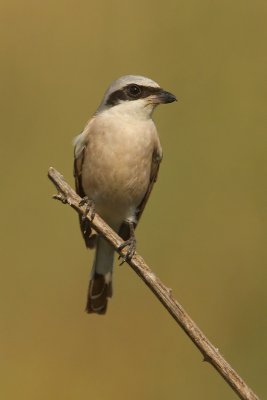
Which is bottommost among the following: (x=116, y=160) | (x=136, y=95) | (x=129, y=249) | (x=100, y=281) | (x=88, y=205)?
(x=129, y=249)

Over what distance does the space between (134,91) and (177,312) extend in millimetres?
1486

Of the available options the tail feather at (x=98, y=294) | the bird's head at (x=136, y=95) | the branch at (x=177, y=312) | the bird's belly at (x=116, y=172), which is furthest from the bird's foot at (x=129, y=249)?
the bird's head at (x=136, y=95)

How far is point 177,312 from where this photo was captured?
2658mm

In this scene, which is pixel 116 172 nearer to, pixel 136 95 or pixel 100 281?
pixel 136 95

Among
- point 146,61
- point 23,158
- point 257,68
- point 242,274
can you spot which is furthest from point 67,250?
point 257,68

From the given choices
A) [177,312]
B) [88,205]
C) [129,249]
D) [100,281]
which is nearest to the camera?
[177,312]

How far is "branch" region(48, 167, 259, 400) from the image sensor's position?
2488 millimetres

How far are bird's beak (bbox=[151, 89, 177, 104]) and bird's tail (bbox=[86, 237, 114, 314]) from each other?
694 mm

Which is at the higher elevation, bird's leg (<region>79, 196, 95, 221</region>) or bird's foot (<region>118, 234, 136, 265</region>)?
bird's leg (<region>79, 196, 95, 221</region>)

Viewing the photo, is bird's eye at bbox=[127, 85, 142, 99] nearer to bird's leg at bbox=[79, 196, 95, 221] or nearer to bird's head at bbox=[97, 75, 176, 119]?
bird's head at bbox=[97, 75, 176, 119]

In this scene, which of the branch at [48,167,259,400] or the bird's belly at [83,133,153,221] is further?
the bird's belly at [83,133,153,221]

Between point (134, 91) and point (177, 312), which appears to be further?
point (134, 91)

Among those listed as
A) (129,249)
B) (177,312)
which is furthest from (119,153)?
(177,312)

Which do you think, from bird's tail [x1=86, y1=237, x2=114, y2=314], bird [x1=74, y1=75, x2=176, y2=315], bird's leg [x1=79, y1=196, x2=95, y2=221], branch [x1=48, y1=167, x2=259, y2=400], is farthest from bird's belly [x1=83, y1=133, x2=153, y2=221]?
branch [x1=48, y1=167, x2=259, y2=400]
